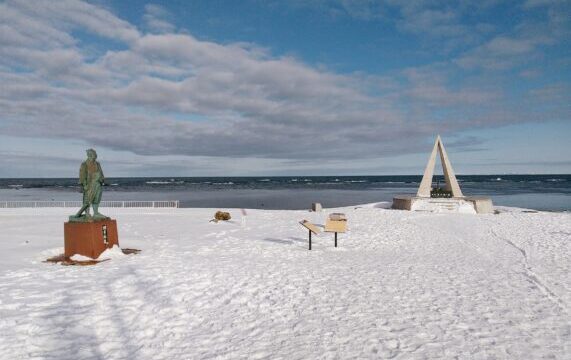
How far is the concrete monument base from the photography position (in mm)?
26250

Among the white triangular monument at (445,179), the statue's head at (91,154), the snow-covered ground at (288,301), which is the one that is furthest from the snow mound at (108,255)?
the white triangular monument at (445,179)

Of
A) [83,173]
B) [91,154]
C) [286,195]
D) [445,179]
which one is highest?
[91,154]

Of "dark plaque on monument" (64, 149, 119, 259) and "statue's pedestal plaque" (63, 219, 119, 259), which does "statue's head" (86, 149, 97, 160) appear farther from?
"statue's pedestal plaque" (63, 219, 119, 259)

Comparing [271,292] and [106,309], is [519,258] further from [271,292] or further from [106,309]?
[106,309]

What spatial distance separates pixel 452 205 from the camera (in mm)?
26328

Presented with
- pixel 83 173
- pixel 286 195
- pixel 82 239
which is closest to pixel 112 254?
pixel 82 239

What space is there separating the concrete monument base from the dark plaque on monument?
2177 centimetres

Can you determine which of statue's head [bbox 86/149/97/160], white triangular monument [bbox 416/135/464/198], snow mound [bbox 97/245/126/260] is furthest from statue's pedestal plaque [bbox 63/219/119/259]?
white triangular monument [bbox 416/135/464/198]

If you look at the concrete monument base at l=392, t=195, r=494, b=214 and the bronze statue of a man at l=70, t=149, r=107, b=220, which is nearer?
the bronze statue of a man at l=70, t=149, r=107, b=220

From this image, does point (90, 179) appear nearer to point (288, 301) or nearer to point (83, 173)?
point (83, 173)

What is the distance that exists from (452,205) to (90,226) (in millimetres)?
23596

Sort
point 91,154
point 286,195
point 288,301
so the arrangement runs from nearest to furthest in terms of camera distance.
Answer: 1. point 288,301
2. point 91,154
3. point 286,195

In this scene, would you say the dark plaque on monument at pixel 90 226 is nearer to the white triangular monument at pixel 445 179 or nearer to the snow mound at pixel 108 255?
the snow mound at pixel 108 255

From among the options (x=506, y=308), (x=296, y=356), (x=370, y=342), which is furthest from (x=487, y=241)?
(x=296, y=356)
